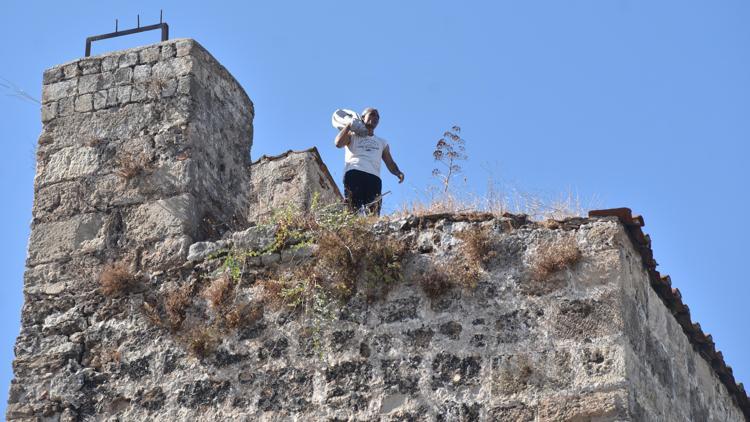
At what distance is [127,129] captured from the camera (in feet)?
32.9

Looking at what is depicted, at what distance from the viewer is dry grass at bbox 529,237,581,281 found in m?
8.64

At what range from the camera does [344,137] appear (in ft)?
35.6

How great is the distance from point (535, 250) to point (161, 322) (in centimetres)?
235

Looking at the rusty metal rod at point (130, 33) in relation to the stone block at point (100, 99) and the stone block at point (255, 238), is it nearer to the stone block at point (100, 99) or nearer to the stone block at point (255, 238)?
the stone block at point (100, 99)

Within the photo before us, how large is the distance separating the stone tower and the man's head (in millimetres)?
974

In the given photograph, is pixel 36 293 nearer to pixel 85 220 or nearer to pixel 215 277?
pixel 85 220

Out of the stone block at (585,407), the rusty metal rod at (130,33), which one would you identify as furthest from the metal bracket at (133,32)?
the stone block at (585,407)

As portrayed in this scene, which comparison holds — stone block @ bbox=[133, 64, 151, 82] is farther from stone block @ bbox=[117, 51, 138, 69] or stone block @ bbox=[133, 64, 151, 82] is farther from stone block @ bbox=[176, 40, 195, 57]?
stone block @ bbox=[176, 40, 195, 57]

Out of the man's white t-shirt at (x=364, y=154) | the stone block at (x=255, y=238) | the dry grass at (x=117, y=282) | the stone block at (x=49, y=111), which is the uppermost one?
the stone block at (x=49, y=111)

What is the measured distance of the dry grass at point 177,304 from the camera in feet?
30.3

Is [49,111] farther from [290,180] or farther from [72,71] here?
[290,180]

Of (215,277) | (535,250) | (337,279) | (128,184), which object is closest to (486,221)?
(535,250)

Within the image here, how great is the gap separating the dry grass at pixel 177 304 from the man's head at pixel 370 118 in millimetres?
2230

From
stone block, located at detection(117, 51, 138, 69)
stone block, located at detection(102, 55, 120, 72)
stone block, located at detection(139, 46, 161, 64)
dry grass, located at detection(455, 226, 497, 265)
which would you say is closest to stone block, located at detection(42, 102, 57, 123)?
stone block, located at detection(102, 55, 120, 72)
